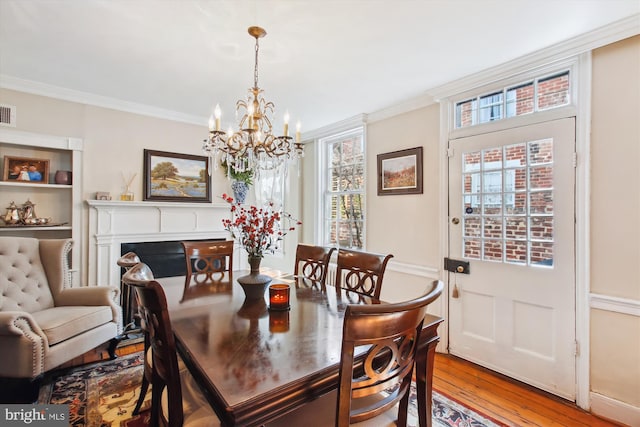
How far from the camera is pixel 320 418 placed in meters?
1.17

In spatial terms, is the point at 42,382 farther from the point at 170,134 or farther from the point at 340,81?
the point at 340,81

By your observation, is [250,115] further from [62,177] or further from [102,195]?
[62,177]

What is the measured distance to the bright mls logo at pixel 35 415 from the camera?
174cm

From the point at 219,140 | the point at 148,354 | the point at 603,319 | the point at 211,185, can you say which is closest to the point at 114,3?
the point at 219,140

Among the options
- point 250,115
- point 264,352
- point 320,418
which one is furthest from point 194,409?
point 250,115

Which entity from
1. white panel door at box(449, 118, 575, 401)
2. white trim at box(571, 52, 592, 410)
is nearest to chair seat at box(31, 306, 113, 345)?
white panel door at box(449, 118, 575, 401)

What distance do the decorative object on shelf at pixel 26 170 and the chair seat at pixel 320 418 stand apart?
3.46 m

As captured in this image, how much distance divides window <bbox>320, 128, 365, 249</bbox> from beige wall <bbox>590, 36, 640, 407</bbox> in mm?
2141

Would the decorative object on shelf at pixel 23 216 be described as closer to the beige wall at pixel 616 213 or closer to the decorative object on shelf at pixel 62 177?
the decorative object on shelf at pixel 62 177

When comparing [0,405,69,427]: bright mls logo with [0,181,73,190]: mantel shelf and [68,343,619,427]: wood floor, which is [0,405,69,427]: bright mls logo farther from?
[0,181,73,190]: mantel shelf

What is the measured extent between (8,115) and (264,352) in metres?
3.57

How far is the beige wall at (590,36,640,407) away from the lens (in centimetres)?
188

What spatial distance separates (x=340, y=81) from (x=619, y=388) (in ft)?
9.80

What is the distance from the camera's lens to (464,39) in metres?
2.07
